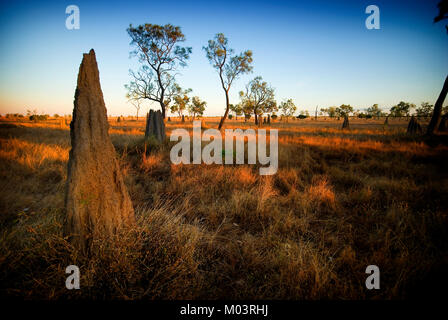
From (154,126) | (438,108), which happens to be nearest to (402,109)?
(438,108)

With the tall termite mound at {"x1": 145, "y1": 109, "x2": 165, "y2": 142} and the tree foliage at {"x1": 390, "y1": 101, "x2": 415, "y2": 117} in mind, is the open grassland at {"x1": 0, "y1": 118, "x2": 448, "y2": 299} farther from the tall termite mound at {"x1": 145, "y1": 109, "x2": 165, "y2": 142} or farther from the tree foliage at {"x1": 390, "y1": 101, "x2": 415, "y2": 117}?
the tree foliage at {"x1": 390, "y1": 101, "x2": 415, "y2": 117}

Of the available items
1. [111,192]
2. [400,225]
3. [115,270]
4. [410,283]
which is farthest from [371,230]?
[111,192]

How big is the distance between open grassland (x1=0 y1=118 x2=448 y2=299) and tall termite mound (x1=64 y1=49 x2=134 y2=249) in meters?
0.19

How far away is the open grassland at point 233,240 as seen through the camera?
5.51ft

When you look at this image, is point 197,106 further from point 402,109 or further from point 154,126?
point 402,109

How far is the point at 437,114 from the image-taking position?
10586 millimetres

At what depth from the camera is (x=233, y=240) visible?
8.69 ft

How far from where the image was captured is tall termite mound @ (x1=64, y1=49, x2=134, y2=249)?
6.33 feet

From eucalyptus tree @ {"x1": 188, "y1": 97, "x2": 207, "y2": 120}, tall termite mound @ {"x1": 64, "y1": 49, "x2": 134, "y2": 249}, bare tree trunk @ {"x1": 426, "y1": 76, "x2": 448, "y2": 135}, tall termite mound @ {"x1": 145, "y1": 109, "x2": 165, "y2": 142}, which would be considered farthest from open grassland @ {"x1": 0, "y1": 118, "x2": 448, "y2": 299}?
eucalyptus tree @ {"x1": 188, "y1": 97, "x2": 207, "y2": 120}

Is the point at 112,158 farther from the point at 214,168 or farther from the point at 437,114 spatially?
the point at 437,114

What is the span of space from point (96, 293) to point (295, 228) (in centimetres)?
276

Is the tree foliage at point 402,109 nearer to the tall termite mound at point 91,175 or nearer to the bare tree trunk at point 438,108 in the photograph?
the bare tree trunk at point 438,108

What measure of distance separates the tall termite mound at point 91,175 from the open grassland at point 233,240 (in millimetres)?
194

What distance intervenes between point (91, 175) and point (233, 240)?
6.97 ft
